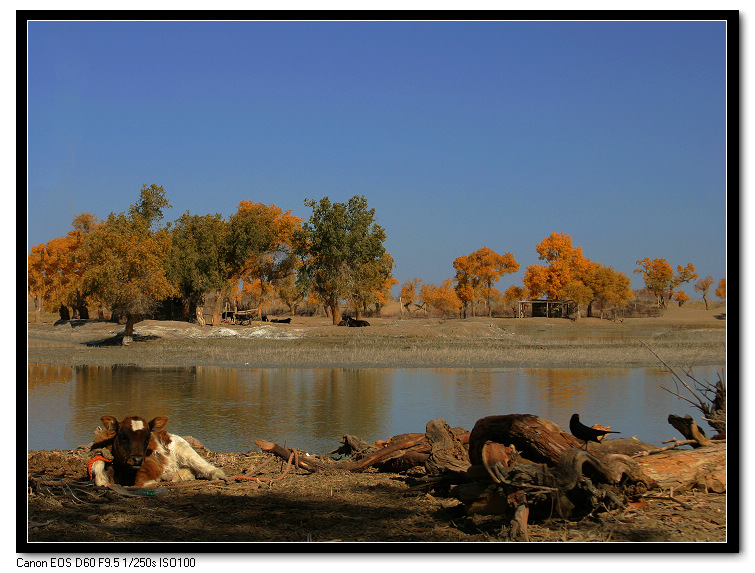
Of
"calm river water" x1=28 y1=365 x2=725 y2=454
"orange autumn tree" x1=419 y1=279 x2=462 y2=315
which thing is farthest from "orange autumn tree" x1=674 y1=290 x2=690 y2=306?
"calm river water" x1=28 y1=365 x2=725 y2=454

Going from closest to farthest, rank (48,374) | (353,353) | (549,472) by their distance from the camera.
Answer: (549,472) < (48,374) < (353,353)

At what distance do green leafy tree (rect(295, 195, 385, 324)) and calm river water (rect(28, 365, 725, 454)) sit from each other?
27294 mm

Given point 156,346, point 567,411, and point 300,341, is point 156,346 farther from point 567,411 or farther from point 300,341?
point 567,411

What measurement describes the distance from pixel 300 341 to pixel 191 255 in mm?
17740

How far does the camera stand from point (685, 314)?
75.4 metres

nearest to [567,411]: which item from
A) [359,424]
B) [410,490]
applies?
[359,424]

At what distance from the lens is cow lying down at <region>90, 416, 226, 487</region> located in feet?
20.1

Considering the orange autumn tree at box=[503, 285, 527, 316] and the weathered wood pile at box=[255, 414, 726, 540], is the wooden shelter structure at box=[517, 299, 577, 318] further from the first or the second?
the weathered wood pile at box=[255, 414, 726, 540]

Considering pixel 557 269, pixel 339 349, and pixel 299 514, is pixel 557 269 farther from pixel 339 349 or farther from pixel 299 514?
pixel 299 514

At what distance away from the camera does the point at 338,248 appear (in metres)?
50.2

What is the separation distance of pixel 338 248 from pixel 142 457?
145ft

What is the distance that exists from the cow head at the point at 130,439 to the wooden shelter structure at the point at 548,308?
267ft

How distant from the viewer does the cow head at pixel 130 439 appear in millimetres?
6074

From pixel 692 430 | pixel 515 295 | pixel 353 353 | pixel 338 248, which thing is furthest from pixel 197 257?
pixel 515 295
